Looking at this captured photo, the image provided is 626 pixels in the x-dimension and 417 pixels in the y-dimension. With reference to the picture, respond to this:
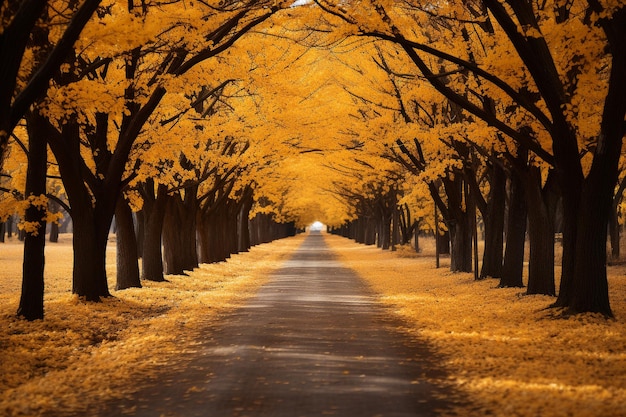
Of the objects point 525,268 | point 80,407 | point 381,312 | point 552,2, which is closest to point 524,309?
point 381,312

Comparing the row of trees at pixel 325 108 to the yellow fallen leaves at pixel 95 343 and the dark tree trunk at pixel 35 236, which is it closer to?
the dark tree trunk at pixel 35 236

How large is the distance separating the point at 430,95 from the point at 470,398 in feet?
52.3

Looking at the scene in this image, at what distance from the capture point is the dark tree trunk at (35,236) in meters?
13.8

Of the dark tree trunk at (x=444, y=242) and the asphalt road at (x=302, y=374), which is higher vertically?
the dark tree trunk at (x=444, y=242)

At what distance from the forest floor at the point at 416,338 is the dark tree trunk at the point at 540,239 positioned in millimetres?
680

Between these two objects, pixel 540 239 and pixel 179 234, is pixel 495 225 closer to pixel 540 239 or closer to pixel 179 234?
pixel 540 239

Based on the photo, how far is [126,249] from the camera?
22.0 m

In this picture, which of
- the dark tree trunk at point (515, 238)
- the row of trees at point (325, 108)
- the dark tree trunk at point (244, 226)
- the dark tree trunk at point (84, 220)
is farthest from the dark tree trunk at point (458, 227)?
the dark tree trunk at point (244, 226)

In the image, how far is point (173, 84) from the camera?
616 inches

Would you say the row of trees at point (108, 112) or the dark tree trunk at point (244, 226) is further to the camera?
the dark tree trunk at point (244, 226)

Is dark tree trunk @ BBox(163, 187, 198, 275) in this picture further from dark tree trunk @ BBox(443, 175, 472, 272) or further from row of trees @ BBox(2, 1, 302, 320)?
dark tree trunk @ BBox(443, 175, 472, 272)

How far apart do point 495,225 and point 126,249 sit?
442 inches

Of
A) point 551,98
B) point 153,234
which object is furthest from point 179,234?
point 551,98

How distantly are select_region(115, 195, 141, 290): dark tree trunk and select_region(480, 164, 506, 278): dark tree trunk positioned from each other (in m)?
10.7
